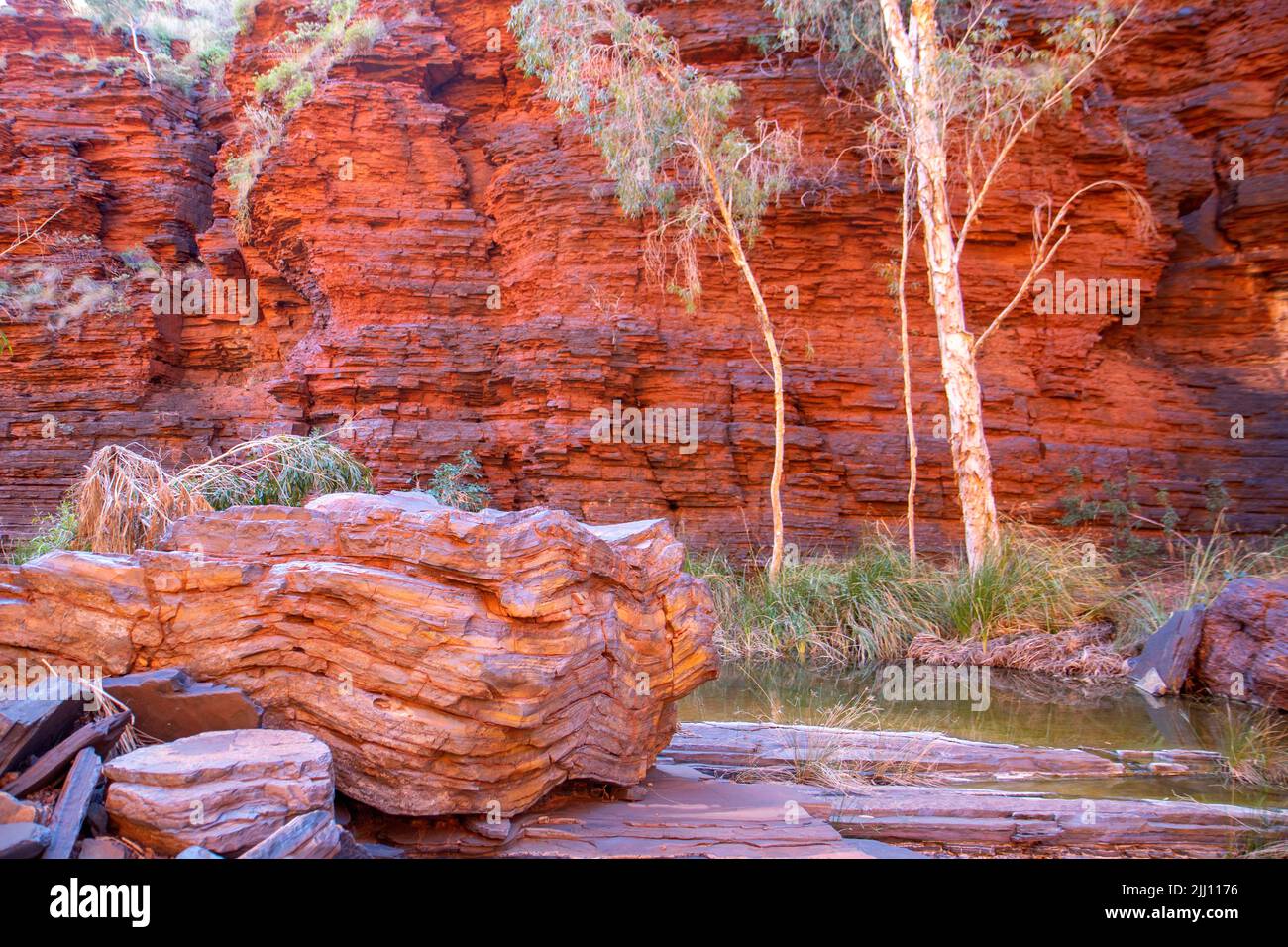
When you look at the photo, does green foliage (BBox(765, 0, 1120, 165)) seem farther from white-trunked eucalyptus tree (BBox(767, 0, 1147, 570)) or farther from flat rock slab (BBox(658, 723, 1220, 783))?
flat rock slab (BBox(658, 723, 1220, 783))

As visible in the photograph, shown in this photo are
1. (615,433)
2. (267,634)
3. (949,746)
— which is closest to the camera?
(267,634)

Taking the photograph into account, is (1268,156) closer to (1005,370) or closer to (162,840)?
(1005,370)

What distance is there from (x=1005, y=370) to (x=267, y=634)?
1400cm

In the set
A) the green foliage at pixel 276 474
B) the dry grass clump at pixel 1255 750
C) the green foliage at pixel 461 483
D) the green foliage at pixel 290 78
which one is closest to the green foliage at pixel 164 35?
the green foliage at pixel 290 78

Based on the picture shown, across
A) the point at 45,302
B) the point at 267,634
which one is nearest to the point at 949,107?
the point at 267,634

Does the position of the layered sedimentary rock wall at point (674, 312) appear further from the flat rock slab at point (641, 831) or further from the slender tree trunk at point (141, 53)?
the flat rock slab at point (641, 831)

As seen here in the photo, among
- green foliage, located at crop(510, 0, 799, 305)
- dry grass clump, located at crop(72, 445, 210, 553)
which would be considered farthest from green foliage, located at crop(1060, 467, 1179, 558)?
dry grass clump, located at crop(72, 445, 210, 553)

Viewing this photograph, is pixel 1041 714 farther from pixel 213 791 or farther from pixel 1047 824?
pixel 213 791

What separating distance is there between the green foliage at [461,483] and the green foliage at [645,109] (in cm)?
469

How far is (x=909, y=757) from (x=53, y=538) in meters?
9.70

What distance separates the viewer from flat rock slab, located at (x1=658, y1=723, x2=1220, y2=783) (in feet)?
17.3

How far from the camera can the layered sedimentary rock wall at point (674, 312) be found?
558 inches

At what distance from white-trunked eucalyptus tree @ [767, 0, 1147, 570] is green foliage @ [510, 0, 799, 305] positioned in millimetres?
1915

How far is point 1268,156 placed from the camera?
14.8 meters
